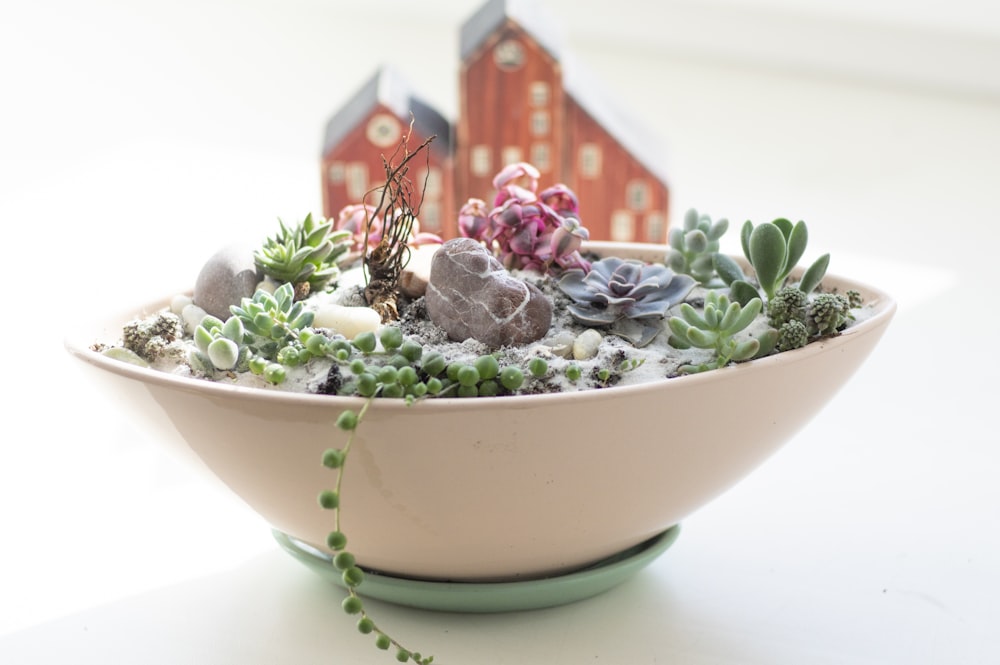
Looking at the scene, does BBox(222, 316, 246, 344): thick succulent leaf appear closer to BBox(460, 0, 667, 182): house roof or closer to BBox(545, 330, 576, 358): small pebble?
BBox(545, 330, 576, 358): small pebble

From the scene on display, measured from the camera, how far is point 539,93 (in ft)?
6.35

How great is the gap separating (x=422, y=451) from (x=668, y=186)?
1264 mm

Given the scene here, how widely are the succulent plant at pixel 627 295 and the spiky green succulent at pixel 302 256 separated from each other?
22cm

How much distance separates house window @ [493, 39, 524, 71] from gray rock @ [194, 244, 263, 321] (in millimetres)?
1036

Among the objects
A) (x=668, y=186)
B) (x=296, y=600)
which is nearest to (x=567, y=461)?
(x=296, y=600)

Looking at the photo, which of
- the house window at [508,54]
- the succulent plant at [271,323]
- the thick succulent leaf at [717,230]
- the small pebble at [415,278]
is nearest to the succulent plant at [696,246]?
the thick succulent leaf at [717,230]

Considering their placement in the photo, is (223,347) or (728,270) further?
(728,270)

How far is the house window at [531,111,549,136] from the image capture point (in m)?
1.94

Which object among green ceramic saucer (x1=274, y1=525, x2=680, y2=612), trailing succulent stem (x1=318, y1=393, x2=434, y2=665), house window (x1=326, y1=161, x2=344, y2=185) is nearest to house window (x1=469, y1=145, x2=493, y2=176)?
house window (x1=326, y1=161, x2=344, y2=185)

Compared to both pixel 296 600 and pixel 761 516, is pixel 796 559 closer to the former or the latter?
pixel 761 516

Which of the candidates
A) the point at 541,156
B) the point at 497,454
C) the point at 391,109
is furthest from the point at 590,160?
the point at 497,454

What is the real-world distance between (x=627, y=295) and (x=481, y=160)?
1.12 meters

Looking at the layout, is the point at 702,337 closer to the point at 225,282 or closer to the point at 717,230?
the point at 717,230

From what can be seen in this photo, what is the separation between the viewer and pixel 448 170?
1.95 metres
